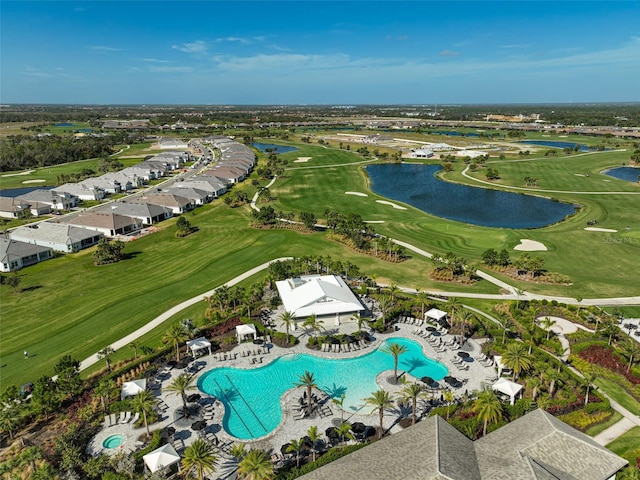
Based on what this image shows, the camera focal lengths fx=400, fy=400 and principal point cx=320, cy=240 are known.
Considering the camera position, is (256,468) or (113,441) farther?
(113,441)

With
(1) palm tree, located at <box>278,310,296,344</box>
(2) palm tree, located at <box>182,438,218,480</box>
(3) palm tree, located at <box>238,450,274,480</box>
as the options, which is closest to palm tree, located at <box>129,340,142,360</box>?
(1) palm tree, located at <box>278,310,296,344</box>

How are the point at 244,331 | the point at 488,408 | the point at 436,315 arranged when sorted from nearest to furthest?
the point at 488,408 → the point at 244,331 → the point at 436,315

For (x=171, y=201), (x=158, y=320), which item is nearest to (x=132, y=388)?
(x=158, y=320)

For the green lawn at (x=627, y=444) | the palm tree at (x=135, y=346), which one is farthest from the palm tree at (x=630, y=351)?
the palm tree at (x=135, y=346)

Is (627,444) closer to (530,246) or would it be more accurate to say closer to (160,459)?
(160,459)

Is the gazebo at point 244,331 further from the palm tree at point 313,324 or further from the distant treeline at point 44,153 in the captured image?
the distant treeline at point 44,153

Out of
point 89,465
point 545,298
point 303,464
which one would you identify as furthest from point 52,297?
point 545,298
